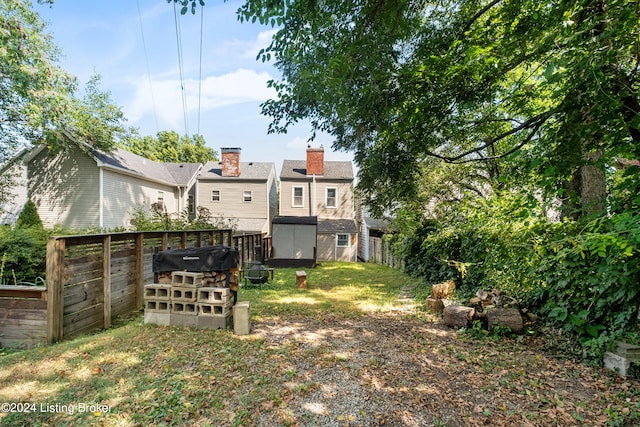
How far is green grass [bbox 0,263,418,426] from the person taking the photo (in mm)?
2512

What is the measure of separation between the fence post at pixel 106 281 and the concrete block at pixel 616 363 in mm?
7031

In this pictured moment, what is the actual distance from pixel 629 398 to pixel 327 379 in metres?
2.99

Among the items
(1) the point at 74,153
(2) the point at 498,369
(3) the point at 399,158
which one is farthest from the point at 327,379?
(1) the point at 74,153

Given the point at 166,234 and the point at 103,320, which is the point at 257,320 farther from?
the point at 166,234

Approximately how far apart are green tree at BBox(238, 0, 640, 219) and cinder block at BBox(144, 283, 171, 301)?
3.71 metres

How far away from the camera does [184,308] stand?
4.77m

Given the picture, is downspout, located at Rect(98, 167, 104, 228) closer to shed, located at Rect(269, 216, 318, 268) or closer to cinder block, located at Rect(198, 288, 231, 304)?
shed, located at Rect(269, 216, 318, 268)

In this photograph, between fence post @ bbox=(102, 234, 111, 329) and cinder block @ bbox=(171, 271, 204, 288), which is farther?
fence post @ bbox=(102, 234, 111, 329)

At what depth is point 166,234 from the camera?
21.6 feet

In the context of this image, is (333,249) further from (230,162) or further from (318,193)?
(230,162)

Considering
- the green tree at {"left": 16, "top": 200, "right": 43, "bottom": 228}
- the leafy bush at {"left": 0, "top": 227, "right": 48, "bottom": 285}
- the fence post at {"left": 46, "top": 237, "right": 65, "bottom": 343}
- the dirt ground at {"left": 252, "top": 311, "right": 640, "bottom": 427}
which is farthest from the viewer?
the green tree at {"left": 16, "top": 200, "right": 43, "bottom": 228}

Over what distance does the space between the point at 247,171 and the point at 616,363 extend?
64.2ft

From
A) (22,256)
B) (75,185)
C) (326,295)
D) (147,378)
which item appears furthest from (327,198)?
(147,378)

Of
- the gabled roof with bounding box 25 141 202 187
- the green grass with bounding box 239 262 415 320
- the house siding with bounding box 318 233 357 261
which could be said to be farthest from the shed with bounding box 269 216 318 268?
the gabled roof with bounding box 25 141 202 187
